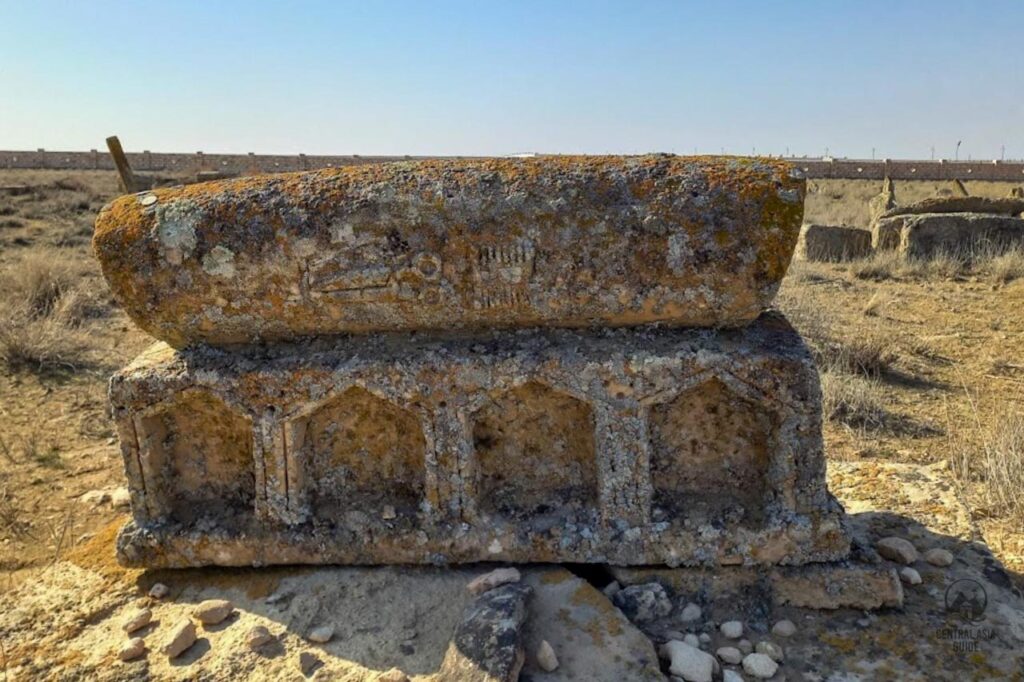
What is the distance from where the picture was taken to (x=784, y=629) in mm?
2441

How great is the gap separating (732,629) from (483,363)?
1138 mm

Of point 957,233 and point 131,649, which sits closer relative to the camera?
point 131,649

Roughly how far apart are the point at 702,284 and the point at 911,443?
9.55ft

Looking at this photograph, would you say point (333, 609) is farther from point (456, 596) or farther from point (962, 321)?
point (962, 321)

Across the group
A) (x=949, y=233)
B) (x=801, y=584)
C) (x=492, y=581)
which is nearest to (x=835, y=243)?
(x=949, y=233)

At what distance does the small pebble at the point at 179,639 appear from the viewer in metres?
2.39

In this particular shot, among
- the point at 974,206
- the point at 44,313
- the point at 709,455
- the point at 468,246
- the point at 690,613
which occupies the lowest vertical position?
the point at 44,313

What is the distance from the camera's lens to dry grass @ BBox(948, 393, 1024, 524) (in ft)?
11.0

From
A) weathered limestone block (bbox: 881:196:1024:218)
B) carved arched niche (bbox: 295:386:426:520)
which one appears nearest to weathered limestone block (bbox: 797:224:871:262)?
weathered limestone block (bbox: 881:196:1024:218)

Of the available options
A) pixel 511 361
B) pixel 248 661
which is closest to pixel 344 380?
pixel 511 361

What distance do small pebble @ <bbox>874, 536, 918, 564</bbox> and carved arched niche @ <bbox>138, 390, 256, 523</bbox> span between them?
7.49 feet

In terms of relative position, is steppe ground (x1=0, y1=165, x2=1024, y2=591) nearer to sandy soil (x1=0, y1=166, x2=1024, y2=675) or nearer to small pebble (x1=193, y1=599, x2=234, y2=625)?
sandy soil (x1=0, y1=166, x2=1024, y2=675)

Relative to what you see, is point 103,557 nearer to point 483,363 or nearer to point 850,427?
point 483,363

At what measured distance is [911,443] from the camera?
4664mm
